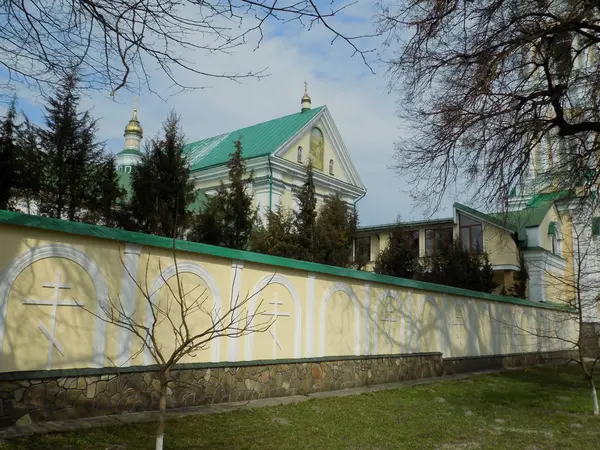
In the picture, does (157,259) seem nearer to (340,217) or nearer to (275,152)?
(340,217)

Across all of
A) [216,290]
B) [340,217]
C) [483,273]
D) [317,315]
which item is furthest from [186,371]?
[483,273]

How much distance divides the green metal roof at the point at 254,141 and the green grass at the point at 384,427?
64.2 feet

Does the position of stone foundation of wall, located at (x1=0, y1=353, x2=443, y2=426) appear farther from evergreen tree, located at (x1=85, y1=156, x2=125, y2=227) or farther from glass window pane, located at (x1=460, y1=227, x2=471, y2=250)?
glass window pane, located at (x1=460, y1=227, x2=471, y2=250)

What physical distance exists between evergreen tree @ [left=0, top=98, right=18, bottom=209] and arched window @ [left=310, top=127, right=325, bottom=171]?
1753cm

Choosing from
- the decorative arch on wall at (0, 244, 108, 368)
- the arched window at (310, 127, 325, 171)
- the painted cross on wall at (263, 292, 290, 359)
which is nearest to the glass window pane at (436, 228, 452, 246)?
the arched window at (310, 127, 325, 171)

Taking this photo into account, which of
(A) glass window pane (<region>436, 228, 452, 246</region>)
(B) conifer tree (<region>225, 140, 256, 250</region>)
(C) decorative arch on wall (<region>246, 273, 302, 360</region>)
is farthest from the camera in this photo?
(A) glass window pane (<region>436, 228, 452, 246</region>)

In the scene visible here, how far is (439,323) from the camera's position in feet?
51.2

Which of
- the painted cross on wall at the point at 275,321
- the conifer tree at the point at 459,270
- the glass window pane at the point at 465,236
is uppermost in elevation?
the glass window pane at the point at 465,236

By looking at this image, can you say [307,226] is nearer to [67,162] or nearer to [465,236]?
[67,162]

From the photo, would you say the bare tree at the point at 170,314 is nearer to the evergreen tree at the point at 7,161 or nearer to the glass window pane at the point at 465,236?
the evergreen tree at the point at 7,161

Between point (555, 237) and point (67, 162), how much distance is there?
25.5 meters

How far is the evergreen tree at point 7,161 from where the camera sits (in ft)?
49.2

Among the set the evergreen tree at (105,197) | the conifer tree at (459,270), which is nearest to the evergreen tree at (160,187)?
the evergreen tree at (105,197)

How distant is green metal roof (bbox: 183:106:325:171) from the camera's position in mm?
29781
